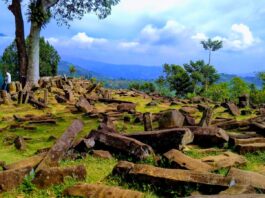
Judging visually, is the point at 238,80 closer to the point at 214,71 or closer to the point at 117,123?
the point at 214,71

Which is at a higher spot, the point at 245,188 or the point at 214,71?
the point at 214,71

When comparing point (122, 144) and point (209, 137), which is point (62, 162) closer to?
point (122, 144)

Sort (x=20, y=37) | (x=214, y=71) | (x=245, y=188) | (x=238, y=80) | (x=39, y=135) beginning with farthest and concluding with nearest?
(x=214, y=71) < (x=238, y=80) < (x=20, y=37) < (x=39, y=135) < (x=245, y=188)

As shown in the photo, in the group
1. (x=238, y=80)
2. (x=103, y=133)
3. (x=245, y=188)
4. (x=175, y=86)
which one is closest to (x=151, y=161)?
(x=103, y=133)

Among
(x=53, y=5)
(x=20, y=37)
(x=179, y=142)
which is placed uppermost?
(x=53, y=5)

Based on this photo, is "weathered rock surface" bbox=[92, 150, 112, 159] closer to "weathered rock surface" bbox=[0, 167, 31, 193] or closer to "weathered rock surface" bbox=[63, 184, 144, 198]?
"weathered rock surface" bbox=[0, 167, 31, 193]

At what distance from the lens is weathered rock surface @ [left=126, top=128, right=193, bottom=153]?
791 centimetres

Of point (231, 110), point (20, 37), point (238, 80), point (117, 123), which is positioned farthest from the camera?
point (238, 80)

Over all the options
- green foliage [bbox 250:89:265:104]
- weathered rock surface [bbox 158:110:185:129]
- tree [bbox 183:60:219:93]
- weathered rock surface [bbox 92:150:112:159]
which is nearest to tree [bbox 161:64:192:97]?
tree [bbox 183:60:219:93]

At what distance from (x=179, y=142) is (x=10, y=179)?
10.8 feet

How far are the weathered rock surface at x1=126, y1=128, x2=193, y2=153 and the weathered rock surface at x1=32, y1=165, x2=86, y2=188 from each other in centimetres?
222

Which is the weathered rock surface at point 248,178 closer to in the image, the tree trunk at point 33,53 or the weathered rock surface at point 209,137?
the weathered rock surface at point 209,137

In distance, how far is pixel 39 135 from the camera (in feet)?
Answer: 37.8

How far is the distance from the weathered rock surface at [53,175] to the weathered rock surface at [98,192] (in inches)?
17.5
